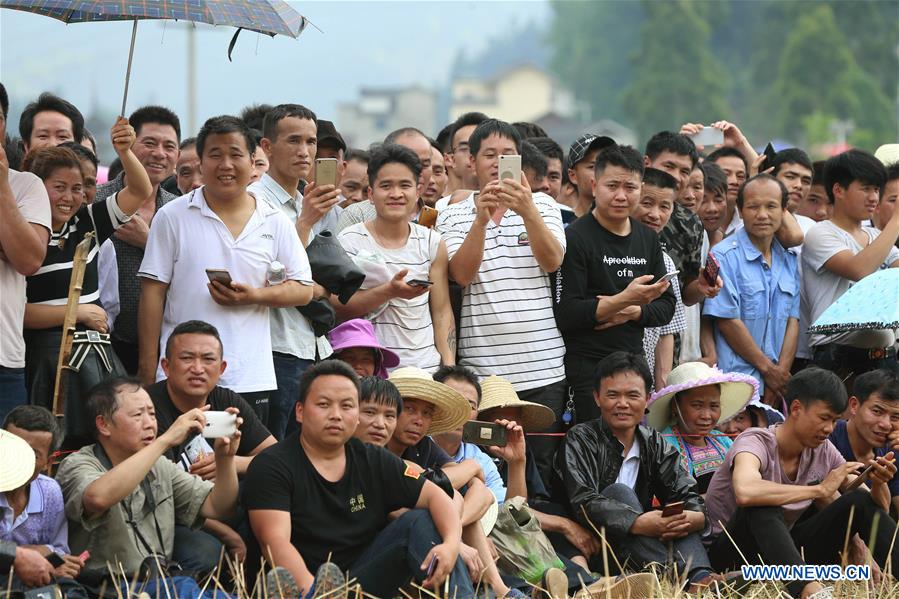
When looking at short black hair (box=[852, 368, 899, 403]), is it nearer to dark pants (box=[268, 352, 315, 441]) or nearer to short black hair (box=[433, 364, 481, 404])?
short black hair (box=[433, 364, 481, 404])

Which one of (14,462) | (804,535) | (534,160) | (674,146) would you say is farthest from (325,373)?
(674,146)

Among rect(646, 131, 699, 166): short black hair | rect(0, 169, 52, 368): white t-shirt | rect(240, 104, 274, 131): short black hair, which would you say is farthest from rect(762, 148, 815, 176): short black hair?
rect(0, 169, 52, 368): white t-shirt

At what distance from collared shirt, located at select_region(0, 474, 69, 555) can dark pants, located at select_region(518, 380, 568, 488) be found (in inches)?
97.5

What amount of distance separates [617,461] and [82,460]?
2555 mm

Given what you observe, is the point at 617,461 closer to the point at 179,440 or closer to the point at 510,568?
the point at 510,568

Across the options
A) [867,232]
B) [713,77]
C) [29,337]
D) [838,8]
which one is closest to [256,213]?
[29,337]

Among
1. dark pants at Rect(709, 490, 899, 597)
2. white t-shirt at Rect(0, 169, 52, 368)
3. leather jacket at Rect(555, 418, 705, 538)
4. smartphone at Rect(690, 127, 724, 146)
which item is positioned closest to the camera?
white t-shirt at Rect(0, 169, 52, 368)

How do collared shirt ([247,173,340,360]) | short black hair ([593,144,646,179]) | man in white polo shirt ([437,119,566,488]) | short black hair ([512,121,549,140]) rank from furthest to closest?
1. short black hair ([512,121,549,140])
2. short black hair ([593,144,646,179])
3. man in white polo shirt ([437,119,566,488])
4. collared shirt ([247,173,340,360])

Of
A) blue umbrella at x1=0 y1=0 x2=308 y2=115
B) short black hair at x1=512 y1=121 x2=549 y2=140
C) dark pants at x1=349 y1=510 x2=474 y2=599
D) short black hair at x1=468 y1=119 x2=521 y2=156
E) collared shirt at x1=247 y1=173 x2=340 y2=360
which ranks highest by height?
A: blue umbrella at x1=0 y1=0 x2=308 y2=115

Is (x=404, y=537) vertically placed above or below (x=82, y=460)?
below

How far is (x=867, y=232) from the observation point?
325 inches

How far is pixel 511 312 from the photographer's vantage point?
694cm

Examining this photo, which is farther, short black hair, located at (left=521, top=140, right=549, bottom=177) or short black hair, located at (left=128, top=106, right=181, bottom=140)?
short black hair, located at (left=521, top=140, right=549, bottom=177)

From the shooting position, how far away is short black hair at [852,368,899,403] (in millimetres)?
6719
